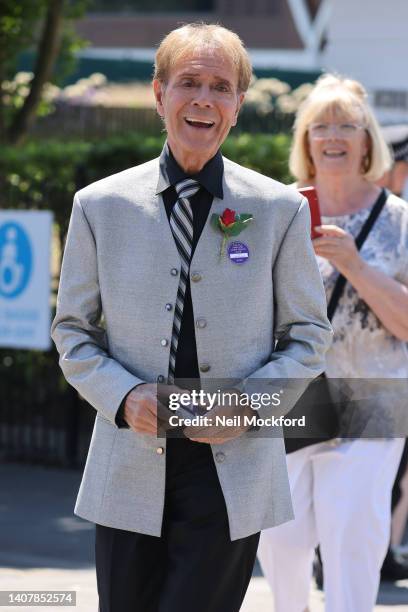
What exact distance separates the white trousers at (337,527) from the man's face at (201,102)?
1.61m

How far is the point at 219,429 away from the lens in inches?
132

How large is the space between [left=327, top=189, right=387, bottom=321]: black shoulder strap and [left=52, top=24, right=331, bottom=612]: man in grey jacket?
4.09ft

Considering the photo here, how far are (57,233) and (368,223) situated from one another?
4597 mm

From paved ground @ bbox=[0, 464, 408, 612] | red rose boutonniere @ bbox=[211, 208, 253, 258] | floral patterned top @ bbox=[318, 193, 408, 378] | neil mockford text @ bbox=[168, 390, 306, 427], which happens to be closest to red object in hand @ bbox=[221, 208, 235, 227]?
red rose boutonniere @ bbox=[211, 208, 253, 258]

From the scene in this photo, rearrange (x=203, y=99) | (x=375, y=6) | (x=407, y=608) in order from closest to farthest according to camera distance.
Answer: (x=203, y=99), (x=407, y=608), (x=375, y=6)

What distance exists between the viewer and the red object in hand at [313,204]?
177 inches

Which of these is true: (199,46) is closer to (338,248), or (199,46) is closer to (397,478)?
(338,248)

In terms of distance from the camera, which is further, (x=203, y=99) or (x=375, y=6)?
(x=375, y=6)

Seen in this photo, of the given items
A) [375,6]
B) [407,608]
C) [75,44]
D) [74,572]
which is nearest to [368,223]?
[407,608]

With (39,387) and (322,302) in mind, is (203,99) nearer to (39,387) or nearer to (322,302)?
(322,302)

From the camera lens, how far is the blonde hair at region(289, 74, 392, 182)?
4.98 m

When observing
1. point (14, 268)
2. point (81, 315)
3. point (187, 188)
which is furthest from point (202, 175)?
point (14, 268)

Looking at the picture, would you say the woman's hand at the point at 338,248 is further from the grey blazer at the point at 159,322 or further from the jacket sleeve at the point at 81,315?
the jacket sleeve at the point at 81,315

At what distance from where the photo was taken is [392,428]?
480 cm
